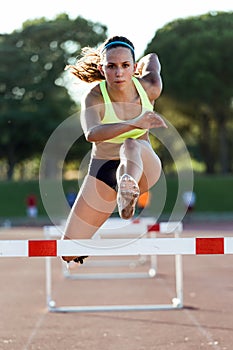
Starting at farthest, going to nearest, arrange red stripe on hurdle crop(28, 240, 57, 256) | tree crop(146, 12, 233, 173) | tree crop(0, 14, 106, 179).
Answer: tree crop(0, 14, 106, 179) → tree crop(146, 12, 233, 173) → red stripe on hurdle crop(28, 240, 57, 256)

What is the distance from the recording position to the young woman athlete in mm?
5504

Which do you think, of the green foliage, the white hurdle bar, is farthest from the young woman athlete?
the green foliage

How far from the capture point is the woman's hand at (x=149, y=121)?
Result: 5270 millimetres

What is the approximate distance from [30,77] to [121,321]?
37.1 metres

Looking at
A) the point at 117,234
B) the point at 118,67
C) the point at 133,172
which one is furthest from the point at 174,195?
the point at 133,172

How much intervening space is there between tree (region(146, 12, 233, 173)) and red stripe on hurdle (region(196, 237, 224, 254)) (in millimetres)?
30426

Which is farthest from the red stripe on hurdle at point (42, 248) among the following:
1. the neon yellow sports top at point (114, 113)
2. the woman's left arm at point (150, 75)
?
the woman's left arm at point (150, 75)

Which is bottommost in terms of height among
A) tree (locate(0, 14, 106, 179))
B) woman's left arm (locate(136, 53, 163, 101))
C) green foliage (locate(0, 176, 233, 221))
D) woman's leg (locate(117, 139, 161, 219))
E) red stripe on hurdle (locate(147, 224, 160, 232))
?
green foliage (locate(0, 176, 233, 221))

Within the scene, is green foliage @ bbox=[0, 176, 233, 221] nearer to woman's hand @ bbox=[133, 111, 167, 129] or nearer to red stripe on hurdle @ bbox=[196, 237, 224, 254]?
red stripe on hurdle @ bbox=[196, 237, 224, 254]

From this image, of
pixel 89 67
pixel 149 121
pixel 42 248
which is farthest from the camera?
pixel 89 67

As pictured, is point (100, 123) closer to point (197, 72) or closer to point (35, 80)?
point (35, 80)

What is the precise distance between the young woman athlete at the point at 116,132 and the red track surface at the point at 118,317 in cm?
240

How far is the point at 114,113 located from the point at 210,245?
1145 mm

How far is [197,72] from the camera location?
46938 millimetres
